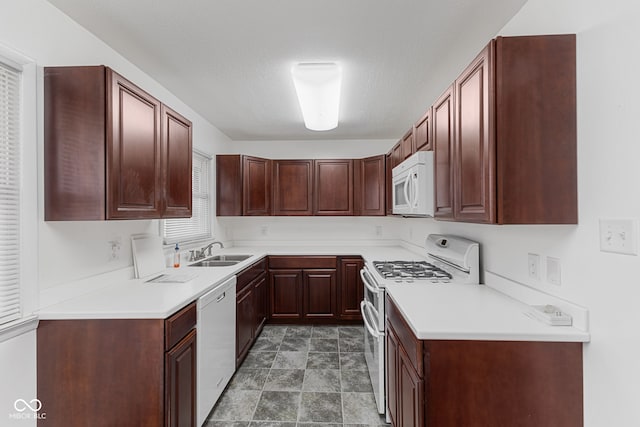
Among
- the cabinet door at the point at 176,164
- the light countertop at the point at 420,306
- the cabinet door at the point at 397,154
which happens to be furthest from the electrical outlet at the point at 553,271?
the cabinet door at the point at 176,164

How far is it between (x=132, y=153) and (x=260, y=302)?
2.09 metres

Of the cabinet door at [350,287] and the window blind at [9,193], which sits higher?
the window blind at [9,193]

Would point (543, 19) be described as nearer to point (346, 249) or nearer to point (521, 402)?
point (521, 402)

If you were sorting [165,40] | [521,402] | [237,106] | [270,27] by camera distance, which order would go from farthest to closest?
[237,106], [165,40], [270,27], [521,402]

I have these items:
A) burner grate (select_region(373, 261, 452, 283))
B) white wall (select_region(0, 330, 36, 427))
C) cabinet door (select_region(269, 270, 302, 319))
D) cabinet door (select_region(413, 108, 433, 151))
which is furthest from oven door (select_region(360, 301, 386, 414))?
white wall (select_region(0, 330, 36, 427))

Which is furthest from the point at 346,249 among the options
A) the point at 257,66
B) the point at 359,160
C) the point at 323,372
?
the point at 257,66

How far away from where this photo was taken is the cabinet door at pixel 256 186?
3.62 metres

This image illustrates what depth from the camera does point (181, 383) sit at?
60.0 inches

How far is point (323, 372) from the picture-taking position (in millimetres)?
2469

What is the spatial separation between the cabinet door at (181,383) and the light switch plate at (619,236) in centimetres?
190

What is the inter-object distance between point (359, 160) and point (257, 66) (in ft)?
6.68

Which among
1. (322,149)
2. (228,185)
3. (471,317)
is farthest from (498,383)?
(322,149)

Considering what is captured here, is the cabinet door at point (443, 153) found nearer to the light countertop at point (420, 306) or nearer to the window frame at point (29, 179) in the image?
the light countertop at point (420, 306)

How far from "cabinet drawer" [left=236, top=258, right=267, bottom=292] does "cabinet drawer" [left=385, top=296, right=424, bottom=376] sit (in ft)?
4.26
